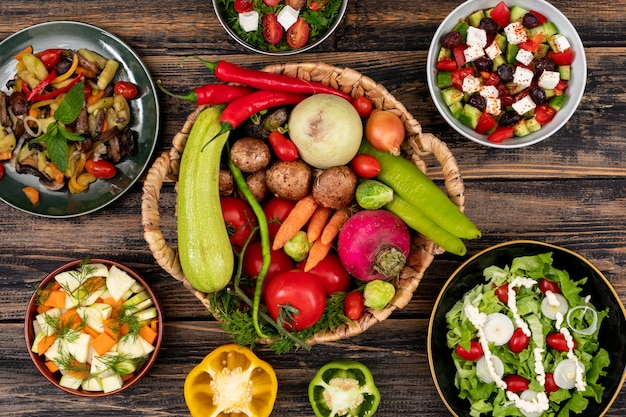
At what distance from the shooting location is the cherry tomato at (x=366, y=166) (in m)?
1.79

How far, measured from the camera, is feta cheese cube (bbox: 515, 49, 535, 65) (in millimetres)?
1905

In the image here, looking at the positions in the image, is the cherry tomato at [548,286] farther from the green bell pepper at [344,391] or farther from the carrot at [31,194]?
the carrot at [31,194]

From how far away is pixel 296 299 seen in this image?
5.74 feet

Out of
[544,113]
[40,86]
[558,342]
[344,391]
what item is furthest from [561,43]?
[40,86]

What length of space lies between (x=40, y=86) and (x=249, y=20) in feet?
2.37

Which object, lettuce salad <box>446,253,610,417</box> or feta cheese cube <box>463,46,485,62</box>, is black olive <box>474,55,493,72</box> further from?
lettuce salad <box>446,253,610,417</box>

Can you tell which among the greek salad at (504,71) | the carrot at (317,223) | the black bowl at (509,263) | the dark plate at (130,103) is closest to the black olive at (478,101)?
the greek salad at (504,71)

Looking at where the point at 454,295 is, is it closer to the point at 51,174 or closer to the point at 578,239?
the point at 578,239

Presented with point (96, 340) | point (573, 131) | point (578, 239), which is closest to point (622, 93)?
point (573, 131)

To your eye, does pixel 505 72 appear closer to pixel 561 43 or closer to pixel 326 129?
pixel 561 43

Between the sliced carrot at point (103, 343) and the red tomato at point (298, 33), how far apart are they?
113 cm

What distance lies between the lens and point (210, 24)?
2.07 m

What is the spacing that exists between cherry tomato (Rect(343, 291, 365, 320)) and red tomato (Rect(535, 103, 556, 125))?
0.81m

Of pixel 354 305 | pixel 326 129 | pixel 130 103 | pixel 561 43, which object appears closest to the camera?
pixel 326 129
